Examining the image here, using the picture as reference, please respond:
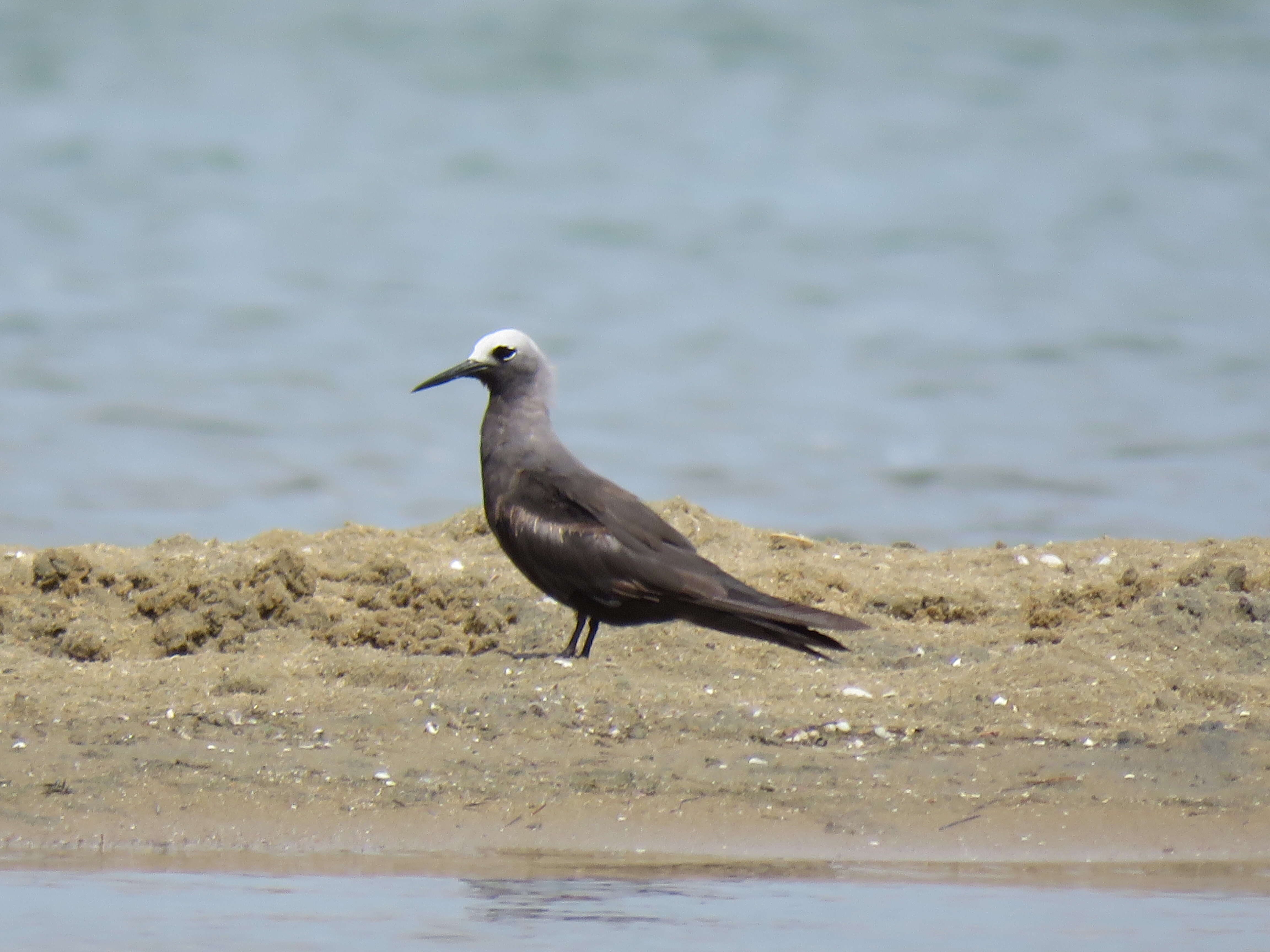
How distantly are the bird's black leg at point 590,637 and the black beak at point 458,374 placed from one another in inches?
49.1

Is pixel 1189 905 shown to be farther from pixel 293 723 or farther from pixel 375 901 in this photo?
pixel 293 723

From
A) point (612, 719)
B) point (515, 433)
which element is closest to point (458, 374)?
point (515, 433)

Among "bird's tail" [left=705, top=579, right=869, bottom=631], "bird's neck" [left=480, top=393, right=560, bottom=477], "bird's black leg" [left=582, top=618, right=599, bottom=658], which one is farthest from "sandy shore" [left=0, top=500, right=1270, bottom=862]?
"bird's neck" [left=480, top=393, right=560, bottom=477]

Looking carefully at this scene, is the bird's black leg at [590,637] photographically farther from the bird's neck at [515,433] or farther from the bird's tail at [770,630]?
the bird's neck at [515,433]

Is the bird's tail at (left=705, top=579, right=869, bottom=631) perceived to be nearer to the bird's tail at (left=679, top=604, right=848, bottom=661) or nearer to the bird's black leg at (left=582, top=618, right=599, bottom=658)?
the bird's tail at (left=679, top=604, right=848, bottom=661)

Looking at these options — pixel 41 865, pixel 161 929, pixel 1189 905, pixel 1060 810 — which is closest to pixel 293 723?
pixel 41 865

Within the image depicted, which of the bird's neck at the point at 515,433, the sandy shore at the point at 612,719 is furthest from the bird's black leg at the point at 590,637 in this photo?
the bird's neck at the point at 515,433

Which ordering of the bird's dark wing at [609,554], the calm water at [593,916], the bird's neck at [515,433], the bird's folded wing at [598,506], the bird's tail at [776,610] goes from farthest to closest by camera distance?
1. the bird's neck at [515,433]
2. the bird's folded wing at [598,506]
3. the bird's dark wing at [609,554]
4. the bird's tail at [776,610]
5. the calm water at [593,916]

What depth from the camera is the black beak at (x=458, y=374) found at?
698 centimetres

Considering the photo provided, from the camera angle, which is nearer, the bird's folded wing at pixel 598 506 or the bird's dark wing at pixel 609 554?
the bird's dark wing at pixel 609 554

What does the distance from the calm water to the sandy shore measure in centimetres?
37

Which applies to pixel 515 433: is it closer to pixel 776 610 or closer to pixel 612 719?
pixel 776 610

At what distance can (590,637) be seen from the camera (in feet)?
20.7

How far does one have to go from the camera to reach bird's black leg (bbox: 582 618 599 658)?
20.5 ft
